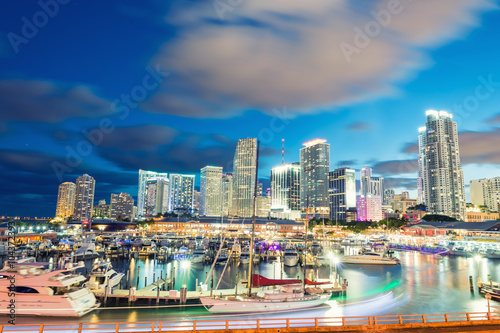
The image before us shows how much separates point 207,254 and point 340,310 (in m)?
49.8

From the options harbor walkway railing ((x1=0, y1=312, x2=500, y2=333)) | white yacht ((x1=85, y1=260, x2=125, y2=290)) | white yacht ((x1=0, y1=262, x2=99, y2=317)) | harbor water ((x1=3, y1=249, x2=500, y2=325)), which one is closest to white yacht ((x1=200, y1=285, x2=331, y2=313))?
harbor water ((x1=3, y1=249, x2=500, y2=325))

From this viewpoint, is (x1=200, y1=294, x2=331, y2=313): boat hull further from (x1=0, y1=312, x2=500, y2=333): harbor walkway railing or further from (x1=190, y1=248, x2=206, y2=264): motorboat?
(x1=190, y1=248, x2=206, y2=264): motorboat

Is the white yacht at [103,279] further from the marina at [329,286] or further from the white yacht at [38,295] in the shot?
the white yacht at [38,295]

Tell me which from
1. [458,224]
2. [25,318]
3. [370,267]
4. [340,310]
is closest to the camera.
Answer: [25,318]

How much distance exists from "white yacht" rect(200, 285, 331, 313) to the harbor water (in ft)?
2.14

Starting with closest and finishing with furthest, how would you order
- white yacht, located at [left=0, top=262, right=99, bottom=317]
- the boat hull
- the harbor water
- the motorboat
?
white yacht, located at [left=0, top=262, right=99, bottom=317]
the boat hull
the harbor water
the motorboat

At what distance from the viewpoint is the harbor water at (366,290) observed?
103ft

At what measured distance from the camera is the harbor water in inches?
1240

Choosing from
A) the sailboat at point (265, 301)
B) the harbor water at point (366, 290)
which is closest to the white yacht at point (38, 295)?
the harbor water at point (366, 290)

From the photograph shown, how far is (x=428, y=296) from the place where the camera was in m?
42.5

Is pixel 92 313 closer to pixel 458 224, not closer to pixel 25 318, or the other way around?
pixel 25 318

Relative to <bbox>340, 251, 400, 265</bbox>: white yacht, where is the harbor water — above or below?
below

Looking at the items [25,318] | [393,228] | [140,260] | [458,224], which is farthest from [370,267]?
[393,228]

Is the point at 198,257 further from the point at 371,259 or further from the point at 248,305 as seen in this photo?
the point at 248,305
